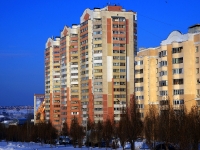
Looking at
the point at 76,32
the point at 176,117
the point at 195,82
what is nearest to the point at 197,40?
the point at 195,82

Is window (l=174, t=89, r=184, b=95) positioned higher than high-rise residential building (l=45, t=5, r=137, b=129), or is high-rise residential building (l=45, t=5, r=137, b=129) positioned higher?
high-rise residential building (l=45, t=5, r=137, b=129)

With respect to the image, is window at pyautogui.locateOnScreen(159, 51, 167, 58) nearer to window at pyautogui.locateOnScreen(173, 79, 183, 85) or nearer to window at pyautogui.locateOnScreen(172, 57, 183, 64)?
window at pyautogui.locateOnScreen(172, 57, 183, 64)

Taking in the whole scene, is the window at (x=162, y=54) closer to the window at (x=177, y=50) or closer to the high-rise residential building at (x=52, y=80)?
the window at (x=177, y=50)

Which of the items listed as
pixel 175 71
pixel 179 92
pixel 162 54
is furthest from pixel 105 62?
pixel 179 92

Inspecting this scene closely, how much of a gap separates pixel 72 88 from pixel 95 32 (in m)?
18.5

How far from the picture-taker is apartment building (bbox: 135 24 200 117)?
200ft

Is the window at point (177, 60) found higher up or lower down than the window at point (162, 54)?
lower down

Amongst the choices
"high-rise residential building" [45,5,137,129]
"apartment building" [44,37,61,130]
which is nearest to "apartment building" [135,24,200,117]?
"high-rise residential building" [45,5,137,129]

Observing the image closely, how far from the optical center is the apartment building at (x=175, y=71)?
61.1m

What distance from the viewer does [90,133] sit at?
65.4 m

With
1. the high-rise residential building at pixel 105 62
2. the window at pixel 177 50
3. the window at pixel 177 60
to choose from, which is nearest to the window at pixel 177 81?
the window at pixel 177 60

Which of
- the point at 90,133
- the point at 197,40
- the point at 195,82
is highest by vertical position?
the point at 197,40

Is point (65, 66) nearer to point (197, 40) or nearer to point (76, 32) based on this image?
point (76, 32)

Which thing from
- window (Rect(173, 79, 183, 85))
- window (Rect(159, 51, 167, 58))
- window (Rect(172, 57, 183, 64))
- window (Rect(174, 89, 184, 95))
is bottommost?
window (Rect(174, 89, 184, 95))
